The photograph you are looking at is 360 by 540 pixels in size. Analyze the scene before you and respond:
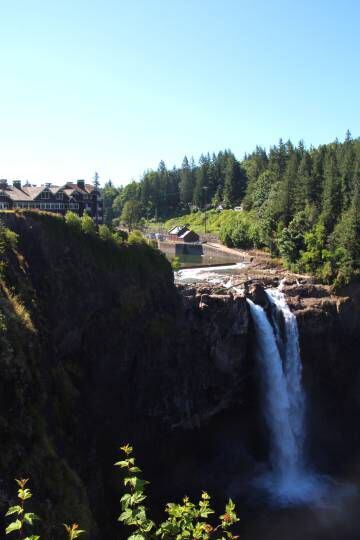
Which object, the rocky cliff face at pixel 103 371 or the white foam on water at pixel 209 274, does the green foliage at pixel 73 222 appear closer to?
the rocky cliff face at pixel 103 371

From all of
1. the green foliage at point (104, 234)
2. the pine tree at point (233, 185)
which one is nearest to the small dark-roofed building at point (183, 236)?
the pine tree at point (233, 185)

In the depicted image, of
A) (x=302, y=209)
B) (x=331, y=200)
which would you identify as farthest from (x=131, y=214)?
(x=331, y=200)

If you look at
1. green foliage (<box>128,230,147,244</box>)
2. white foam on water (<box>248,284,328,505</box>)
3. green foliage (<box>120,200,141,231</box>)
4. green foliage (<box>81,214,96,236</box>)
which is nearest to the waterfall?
white foam on water (<box>248,284,328,505</box>)

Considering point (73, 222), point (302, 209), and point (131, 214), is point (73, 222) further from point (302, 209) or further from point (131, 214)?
point (131, 214)

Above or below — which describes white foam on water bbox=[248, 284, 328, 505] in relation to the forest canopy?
below

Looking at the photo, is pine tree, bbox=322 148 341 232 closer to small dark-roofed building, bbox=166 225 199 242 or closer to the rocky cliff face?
small dark-roofed building, bbox=166 225 199 242

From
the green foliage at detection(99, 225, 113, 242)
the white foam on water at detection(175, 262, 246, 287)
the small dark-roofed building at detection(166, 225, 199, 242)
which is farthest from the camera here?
the small dark-roofed building at detection(166, 225, 199, 242)

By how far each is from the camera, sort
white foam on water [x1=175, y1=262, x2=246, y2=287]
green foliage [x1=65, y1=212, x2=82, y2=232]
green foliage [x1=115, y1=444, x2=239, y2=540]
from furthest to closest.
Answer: white foam on water [x1=175, y1=262, x2=246, y2=287]
green foliage [x1=65, y1=212, x2=82, y2=232]
green foliage [x1=115, y1=444, x2=239, y2=540]

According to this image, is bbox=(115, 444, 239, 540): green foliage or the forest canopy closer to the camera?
bbox=(115, 444, 239, 540): green foliage
